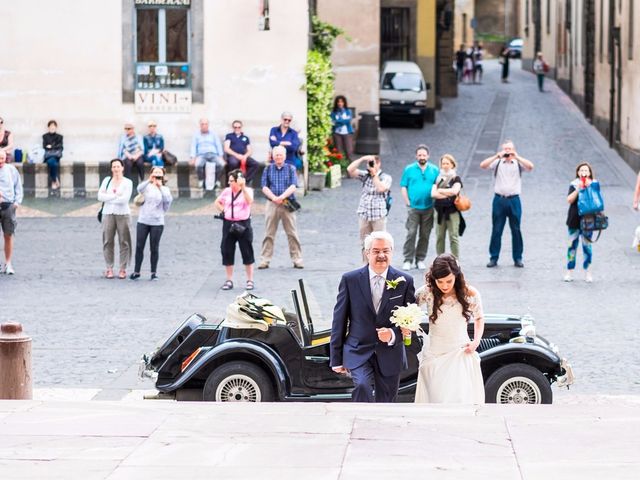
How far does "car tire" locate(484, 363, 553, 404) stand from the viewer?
11.9m

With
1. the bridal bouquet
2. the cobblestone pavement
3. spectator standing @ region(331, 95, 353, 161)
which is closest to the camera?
the bridal bouquet

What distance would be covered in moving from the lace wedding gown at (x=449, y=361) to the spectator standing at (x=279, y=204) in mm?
10294

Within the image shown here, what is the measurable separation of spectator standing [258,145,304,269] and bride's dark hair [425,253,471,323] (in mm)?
10463

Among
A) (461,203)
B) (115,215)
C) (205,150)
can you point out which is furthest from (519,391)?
(205,150)

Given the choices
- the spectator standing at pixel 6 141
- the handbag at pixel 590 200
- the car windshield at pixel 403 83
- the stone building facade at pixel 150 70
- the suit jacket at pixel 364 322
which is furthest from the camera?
the car windshield at pixel 403 83

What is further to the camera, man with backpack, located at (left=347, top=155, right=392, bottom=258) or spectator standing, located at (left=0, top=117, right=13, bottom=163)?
spectator standing, located at (left=0, top=117, right=13, bottom=163)

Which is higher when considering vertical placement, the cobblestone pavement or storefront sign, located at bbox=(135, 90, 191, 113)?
storefront sign, located at bbox=(135, 90, 191, 113)

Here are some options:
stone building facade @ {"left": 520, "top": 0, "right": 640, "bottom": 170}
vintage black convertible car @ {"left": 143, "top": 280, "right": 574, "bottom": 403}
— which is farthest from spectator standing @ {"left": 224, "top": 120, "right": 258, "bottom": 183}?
vintage black convertible car @ {"left": 143, "top": 280, "right": 574, "bottom": 403}

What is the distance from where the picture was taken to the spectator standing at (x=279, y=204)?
21.2m

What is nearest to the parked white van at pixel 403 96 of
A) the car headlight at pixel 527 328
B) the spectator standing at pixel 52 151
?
the spectator standing at pixel 52 151

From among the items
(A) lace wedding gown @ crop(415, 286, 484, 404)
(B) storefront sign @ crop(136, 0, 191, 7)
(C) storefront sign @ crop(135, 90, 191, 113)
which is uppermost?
(B) storefront sign @ crop(136, 0, 191, 7)

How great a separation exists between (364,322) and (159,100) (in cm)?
1900

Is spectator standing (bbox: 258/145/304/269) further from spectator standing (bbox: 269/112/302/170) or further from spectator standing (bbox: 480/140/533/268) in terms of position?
spectator standing (bbox: 269/112/302/170)

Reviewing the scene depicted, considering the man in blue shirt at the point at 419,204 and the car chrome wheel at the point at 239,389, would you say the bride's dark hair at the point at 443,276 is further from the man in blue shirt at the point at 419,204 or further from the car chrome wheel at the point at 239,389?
the man in blue shirt at the point at 419,204
